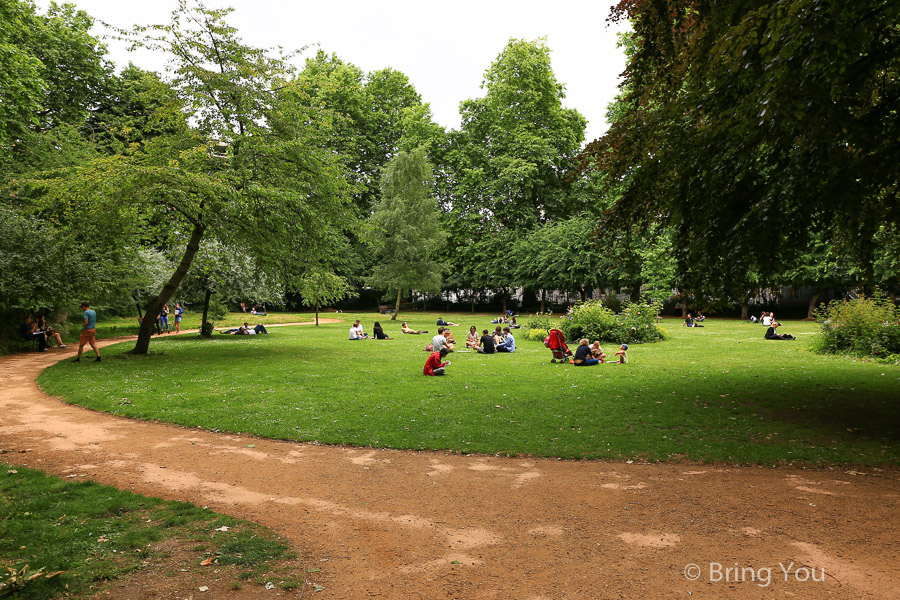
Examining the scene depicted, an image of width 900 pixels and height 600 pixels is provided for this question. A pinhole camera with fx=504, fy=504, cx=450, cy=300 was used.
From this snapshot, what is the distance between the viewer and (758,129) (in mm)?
7223

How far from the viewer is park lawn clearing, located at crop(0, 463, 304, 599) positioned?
→ 13.0 feet

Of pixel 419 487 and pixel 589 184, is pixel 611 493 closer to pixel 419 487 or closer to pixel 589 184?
pixel 419 487

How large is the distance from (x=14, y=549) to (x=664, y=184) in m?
10.4

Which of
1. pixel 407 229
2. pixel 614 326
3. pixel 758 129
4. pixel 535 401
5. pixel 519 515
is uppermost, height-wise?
pixel 407 229

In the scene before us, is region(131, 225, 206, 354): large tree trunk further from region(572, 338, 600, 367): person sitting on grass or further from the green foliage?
the green foliage

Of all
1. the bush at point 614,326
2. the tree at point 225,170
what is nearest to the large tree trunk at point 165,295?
the tree at point 225,170

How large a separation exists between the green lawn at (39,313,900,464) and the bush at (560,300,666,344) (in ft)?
15.6

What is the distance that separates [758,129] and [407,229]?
3087cm

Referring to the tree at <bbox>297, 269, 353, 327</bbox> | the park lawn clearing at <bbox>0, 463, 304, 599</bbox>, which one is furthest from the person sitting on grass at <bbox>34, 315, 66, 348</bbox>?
the park lawn clearing at <bbox>0, 463, 304, 599</bbox>

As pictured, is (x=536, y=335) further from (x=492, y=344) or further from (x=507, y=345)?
(x=492, y=344)

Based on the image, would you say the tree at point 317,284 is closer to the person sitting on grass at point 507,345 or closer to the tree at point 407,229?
the person sitting on grass at point 507,345

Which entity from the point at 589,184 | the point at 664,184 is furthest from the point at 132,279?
the point at 589,184

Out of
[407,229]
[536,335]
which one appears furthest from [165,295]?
[407,229]

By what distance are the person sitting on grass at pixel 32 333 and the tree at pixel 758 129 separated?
22.1 m
